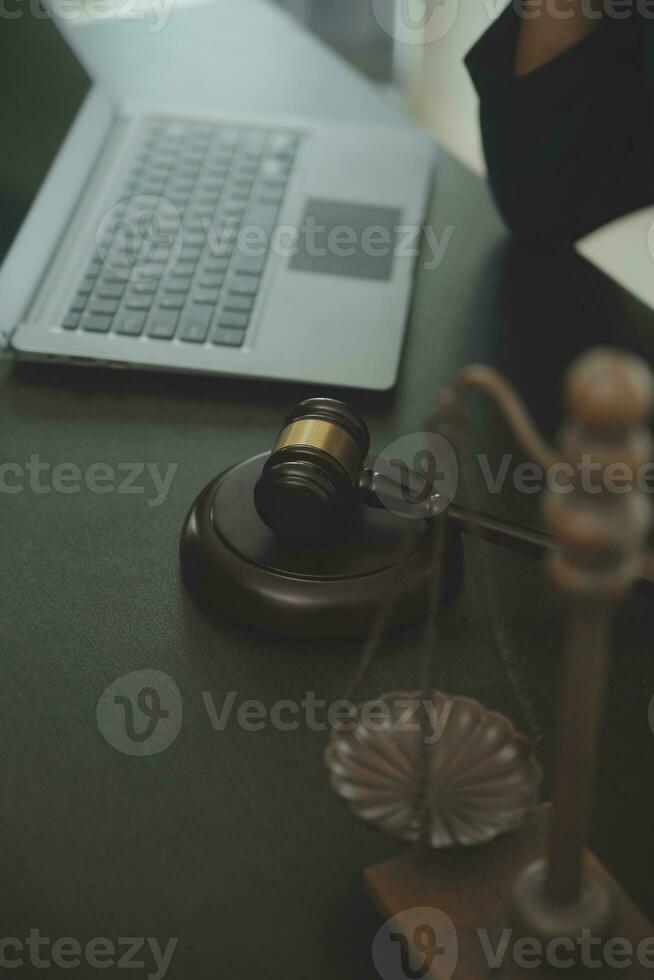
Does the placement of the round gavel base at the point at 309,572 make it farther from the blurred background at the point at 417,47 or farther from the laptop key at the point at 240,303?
the blurred background at the point at 417,47

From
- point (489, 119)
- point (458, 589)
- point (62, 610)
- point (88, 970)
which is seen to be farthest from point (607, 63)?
point (88, 970)

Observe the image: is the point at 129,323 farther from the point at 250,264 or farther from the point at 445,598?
the point at 445,598

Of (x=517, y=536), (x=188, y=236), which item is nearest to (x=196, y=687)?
(x=517, y=536)

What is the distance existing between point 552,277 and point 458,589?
14.6 inches

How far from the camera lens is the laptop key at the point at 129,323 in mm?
853

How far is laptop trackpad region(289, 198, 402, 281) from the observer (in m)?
0.92

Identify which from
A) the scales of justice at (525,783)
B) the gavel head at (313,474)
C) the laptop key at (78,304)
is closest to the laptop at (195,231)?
the laptop key at (78,304)

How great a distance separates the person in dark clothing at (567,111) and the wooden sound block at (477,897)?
1.96 feet

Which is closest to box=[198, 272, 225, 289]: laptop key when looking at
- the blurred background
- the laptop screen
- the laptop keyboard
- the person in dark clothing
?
the laptop keyboard

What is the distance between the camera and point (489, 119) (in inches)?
38.2

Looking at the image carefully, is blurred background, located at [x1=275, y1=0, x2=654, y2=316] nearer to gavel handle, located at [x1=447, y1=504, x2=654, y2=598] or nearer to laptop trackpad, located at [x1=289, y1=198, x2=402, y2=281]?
laptop trackpad, located at [x1=289, y1=198, x2=402, y2=281]

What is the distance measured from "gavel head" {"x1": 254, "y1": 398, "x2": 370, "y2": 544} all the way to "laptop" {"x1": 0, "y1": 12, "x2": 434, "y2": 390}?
0.60 feet

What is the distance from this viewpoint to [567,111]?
939mm

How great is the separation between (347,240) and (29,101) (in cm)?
29
